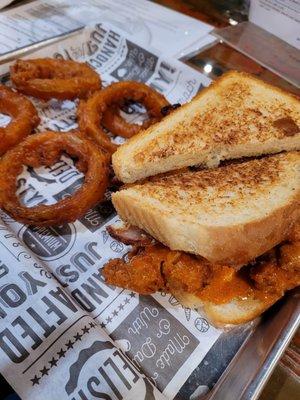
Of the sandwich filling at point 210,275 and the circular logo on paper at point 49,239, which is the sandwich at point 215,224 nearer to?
the sandwich filling at point 210,275

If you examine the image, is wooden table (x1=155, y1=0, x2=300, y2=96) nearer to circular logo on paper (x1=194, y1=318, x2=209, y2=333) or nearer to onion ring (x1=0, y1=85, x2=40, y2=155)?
onion ring (x1=0, y1=85, x2=40, y2=155)

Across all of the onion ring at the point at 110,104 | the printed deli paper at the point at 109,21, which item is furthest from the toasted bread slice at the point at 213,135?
the printed deli paper at the point at 109,21

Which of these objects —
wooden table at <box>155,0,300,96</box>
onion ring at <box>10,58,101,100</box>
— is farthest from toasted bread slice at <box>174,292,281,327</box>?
wooden table at <box>155,0,300,96</box>

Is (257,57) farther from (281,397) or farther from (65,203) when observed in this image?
(281,397)

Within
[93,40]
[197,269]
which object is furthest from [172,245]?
[93,40]

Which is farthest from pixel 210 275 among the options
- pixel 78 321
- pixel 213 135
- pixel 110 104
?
pixel 110 104
